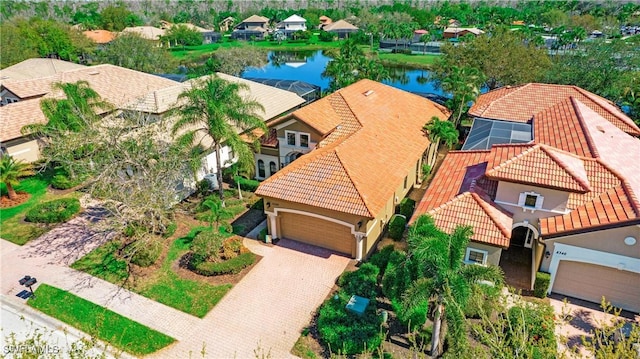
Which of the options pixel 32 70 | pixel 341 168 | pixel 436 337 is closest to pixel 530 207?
pixel 436 337

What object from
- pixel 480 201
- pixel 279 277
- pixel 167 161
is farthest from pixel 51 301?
pixel 480 201

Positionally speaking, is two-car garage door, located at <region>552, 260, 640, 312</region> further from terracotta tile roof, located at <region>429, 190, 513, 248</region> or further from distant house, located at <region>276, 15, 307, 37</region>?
distant house, located at <region>276, 15, 307, 37</region>

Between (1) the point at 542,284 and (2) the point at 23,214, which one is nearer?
(1) the point at 542,284

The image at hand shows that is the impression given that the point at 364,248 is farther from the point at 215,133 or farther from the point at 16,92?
the point at 16,92

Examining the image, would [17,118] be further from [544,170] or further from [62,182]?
[544,170]

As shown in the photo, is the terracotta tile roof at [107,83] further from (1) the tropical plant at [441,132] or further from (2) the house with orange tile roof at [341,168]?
(1) the tropical plant at [441,132]

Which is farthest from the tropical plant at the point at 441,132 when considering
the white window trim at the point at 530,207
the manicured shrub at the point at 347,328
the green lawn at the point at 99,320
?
the green lawn at the point at 99,320

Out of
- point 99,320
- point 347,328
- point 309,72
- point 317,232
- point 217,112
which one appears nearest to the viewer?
point 99,320
